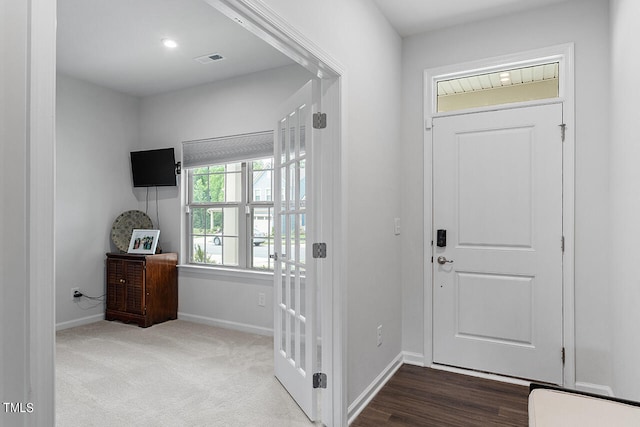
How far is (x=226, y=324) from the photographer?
167 inches

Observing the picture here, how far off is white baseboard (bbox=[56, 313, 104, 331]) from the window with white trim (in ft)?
3.91

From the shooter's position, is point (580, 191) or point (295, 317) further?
point (580, 191)

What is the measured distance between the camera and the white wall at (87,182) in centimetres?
420

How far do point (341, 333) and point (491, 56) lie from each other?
90.8 inches

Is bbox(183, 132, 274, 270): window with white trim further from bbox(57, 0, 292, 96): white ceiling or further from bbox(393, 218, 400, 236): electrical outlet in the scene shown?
bbox(393, 218, 400, 236): electrical outlet

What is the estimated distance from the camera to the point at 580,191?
8.72 ft

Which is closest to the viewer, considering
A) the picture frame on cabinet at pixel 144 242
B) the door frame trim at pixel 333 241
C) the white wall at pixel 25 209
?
the white wall at pixel 25 209

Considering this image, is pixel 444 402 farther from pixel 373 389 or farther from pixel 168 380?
pixel 168 380

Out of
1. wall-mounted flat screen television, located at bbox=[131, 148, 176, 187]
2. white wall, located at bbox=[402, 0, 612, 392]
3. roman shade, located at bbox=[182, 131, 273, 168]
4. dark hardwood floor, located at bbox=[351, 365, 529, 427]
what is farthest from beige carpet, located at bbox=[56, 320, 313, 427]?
white wall, located at bbox=[402, 0, 612, 392]

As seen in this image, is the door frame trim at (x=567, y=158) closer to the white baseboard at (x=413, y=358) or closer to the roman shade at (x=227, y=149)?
the white baseboard at (x=413, y=358)

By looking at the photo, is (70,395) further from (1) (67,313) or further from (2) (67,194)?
(2) (67,194)

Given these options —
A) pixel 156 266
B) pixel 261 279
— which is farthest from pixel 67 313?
pixel 261 279

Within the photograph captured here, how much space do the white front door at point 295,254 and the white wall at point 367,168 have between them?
0.23 m

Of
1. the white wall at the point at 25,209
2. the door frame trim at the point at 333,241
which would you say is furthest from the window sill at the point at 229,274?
the white wall at the point at 25,209
